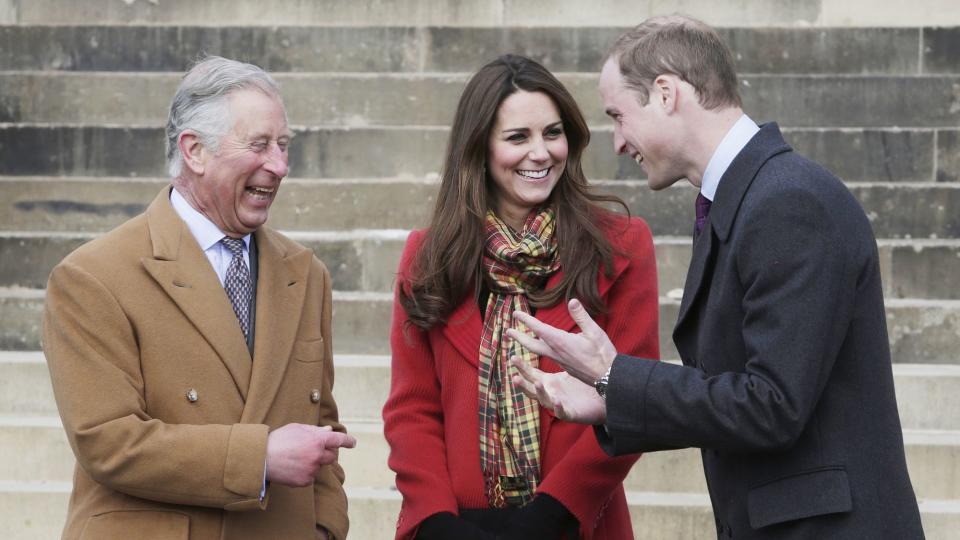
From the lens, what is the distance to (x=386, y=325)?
5.92 meters

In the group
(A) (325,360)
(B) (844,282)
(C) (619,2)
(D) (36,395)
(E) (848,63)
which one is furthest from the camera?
(C) (619,2)

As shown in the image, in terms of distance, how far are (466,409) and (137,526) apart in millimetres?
892

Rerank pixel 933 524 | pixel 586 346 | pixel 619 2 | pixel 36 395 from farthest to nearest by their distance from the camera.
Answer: pixel 619 2 < pixel 36 395 < pixel 933 524 < pixel 586 346

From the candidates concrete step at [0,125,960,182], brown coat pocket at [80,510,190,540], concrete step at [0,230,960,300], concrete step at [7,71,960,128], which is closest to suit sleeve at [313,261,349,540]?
brown coat pocket at [80,510,190,540]

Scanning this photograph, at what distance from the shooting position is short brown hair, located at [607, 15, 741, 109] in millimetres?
2631

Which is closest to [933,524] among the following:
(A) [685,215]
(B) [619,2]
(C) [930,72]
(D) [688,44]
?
(A) [685,215]

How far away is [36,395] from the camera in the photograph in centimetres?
566

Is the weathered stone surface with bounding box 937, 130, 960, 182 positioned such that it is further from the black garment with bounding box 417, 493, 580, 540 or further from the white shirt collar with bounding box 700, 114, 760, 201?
the white shirt collar with bounding box 700, 114, 760, 201

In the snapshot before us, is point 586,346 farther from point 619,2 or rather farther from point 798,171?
point 619,2

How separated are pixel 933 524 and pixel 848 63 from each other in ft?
10.9

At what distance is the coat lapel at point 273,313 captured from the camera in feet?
9.71

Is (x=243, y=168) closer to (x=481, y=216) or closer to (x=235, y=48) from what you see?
(x=481, y=216)

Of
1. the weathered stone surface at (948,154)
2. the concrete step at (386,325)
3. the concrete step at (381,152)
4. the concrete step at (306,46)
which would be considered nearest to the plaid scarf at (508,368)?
the concrete step at (386,325)

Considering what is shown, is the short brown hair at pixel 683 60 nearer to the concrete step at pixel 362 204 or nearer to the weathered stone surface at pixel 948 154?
the concrete step at pixel 362 204
